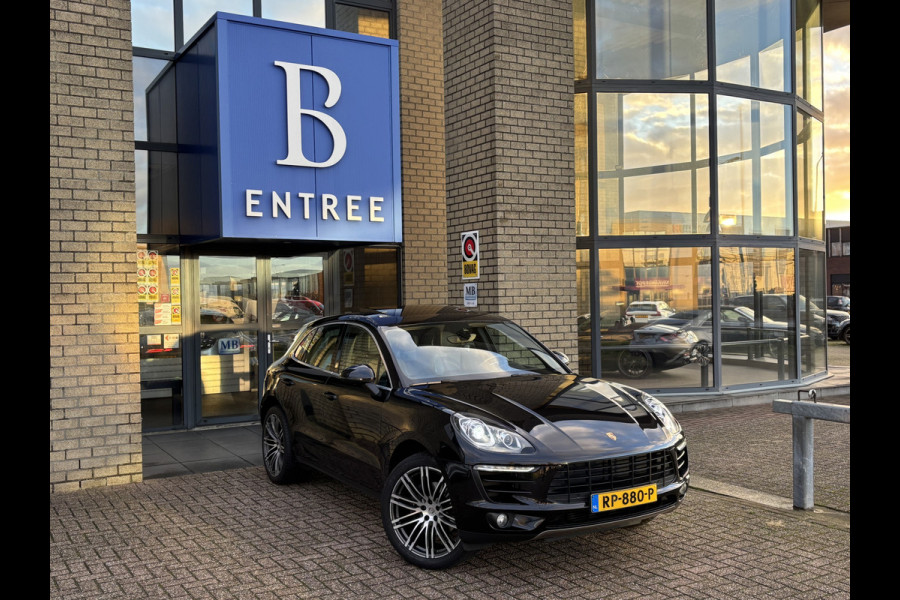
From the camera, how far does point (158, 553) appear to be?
525 cm

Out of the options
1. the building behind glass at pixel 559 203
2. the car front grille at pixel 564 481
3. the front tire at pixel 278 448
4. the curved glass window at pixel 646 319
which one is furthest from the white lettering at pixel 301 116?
the car front grille at pixel 564 481

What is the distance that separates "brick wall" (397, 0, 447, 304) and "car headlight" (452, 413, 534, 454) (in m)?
6.86

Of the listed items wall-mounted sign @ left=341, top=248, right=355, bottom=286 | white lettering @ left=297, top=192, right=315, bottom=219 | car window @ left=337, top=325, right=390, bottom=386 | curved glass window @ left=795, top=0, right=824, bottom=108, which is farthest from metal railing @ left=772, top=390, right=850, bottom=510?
curved glass window @ left=795, top=0, right=824, bottom=108

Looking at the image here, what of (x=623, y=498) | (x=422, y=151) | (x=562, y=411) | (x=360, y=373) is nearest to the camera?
(x=623, y=498)

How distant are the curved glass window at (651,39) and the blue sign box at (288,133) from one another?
3.65 metres

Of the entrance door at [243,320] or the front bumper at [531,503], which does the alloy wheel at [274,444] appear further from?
the entrance door at [243,320]

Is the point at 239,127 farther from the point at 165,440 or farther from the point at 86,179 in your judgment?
the point at 165,440

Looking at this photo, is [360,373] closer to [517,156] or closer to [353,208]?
[353,208]

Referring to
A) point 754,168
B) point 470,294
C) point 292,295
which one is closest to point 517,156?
point 470,294

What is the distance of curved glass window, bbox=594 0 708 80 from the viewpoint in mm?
11414

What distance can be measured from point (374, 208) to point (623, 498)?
17.6 feet

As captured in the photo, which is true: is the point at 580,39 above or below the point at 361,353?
above

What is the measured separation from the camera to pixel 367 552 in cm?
521
